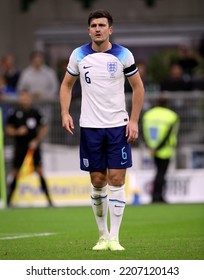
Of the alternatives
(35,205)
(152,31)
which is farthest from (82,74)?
(152,31)

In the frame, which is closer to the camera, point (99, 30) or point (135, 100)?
point (99, 30)

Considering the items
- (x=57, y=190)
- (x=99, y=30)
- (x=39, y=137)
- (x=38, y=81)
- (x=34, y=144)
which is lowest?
(x=57, y=190)

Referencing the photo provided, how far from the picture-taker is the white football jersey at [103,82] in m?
11.4

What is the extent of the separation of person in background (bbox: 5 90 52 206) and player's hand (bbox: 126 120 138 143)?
11.4 m

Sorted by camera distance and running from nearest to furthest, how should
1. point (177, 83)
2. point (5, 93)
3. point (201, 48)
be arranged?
point (5, 93), point (177, 83), point (201, 48)

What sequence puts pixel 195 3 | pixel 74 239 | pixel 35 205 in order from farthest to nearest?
1. pixel 195 3
2. pixel 35 205
3. pixel 74 239

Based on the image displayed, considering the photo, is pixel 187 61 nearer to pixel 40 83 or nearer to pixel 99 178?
pixel 40 83

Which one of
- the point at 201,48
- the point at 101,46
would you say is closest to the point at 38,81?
the point at 201,48

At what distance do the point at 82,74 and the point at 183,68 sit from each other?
14922mm

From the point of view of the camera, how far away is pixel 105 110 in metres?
11.4

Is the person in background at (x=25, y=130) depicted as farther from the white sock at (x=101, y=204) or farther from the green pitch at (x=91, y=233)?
the white sock at (x=101, y=204)

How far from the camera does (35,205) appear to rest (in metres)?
23.1

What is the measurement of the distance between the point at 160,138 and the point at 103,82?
11.9 metres

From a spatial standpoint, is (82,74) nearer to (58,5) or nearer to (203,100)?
(203,100)
